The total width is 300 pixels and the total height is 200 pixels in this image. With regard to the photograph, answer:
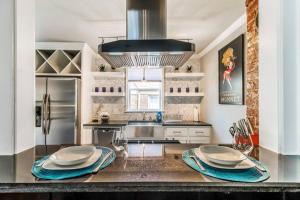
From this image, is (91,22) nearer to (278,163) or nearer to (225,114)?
(225,114)

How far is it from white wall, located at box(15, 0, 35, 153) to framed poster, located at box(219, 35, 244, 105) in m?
2.26

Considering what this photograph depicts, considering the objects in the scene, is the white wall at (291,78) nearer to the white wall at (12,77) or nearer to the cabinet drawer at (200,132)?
the white wall at (12,77)

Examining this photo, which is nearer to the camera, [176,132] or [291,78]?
[291,78]

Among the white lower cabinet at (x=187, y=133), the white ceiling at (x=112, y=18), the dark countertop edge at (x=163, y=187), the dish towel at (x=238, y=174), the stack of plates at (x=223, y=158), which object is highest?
the white ceiling at (x=112, y=18)

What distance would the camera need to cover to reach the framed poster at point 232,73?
8.67 ft

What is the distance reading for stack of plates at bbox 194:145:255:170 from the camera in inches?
40.1

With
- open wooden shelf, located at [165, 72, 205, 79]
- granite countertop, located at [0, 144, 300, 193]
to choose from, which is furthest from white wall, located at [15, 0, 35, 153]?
open wooden shelf, located at [165, 72, 205, 79]

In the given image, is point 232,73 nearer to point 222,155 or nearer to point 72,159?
Result: point 222,155

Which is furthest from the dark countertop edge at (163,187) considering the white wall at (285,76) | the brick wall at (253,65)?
the brick wall at (253,65)

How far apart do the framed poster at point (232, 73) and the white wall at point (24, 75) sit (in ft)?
7.43

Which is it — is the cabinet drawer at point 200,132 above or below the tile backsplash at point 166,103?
below

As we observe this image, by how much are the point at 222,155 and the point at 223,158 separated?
57mm

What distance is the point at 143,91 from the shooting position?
15.5 ft

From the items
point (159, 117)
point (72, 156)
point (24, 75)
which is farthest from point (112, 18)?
point (159, 117)
